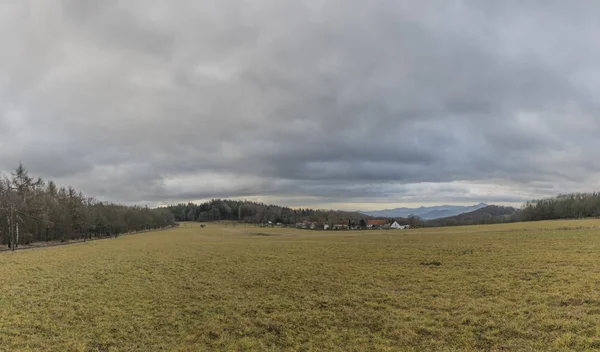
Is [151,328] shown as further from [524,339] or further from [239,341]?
[524,339]

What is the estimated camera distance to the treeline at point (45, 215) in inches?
2355

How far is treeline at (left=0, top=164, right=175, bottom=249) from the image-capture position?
59.8 meters

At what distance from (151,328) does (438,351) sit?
34.6 ft

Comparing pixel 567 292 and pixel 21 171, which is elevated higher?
pixel 21 171

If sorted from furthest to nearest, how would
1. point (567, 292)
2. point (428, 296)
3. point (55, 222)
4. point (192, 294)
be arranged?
point (55, 222)
point (192, 294)
point (428, 296)
point (567, 292)

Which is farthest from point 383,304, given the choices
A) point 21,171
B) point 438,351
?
point 21,171

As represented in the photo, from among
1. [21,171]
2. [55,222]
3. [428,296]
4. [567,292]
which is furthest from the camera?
[55,222]

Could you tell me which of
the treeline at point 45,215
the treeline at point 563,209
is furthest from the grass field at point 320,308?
the treeline at point 563,209

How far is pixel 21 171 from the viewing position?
62281 mm

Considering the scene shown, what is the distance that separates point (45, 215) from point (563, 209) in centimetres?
16348

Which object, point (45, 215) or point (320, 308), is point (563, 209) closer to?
point (320, 308)

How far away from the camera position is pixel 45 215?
66938 mm

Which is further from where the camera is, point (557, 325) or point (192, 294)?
point (192, 294)

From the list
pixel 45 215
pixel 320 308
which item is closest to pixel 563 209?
pixel 320 308
